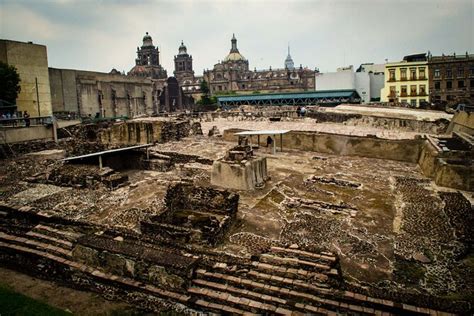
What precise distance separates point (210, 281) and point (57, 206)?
5.79 meters

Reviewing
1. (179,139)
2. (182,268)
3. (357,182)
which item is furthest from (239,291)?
(179,139)

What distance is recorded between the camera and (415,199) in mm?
10117

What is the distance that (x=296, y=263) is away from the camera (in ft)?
21.0

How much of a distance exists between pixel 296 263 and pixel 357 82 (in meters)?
42.3

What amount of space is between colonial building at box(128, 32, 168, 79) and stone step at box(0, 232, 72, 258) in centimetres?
7032

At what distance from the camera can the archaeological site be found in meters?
6.00

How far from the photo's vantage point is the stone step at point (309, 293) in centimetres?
545

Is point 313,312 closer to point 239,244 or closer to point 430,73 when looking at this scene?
point 239,244

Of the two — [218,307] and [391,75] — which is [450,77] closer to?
[391,75]

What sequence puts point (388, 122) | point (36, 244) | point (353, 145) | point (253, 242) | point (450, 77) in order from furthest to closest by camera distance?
point (450, 77) < point (388, 122) < point (353, 145) < point (36, 244) < point (253, 242)

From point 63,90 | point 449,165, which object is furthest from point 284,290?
point 63,90

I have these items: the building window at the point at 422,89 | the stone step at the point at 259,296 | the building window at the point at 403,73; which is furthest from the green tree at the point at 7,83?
the building window at the point at 422,89

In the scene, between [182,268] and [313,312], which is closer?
[313,312]

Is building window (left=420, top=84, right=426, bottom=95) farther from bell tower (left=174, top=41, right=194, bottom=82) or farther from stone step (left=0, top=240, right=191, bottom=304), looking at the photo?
bell tower (left=174, top=41, right=194, bottom=82)
